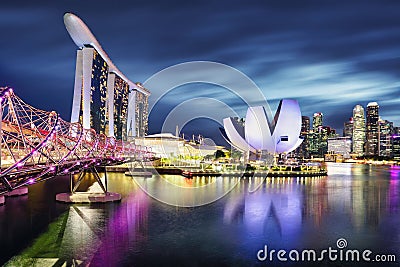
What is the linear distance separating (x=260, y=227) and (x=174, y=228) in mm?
1740

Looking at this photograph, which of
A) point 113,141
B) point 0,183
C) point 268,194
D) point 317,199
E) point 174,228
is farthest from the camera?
point 113,141

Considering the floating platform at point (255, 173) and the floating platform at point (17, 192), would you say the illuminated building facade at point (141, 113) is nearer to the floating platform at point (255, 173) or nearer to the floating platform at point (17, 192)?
the floating platform at point (255, 173)

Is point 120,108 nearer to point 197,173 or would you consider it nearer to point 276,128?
point 276,128

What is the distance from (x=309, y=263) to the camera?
5.99 m

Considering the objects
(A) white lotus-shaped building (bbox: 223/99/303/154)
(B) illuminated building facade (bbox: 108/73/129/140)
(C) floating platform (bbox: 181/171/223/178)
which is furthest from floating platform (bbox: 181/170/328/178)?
(B) illuminated building facade (bbox: 108/73/129/140)

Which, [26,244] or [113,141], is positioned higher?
[113,141]

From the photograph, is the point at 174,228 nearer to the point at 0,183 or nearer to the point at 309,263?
the point at 309,263

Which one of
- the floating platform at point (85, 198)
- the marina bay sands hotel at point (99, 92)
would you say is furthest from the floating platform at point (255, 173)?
the floating platform at point (85, 198)

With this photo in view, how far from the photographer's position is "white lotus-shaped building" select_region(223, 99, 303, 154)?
25594 mm

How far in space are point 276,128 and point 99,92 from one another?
16.5m

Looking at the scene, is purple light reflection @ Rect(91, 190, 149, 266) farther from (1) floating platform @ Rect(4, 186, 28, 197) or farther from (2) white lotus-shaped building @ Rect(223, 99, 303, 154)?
(2) white lotus-shaped building @ Rect(223, 99, 303, 154)

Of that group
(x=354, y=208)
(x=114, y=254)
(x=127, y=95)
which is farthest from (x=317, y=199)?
(x=127, y=95)

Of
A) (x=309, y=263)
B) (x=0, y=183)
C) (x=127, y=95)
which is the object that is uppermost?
(x=127, y=95)

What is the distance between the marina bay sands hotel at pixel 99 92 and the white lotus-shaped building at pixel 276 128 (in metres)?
10.1
